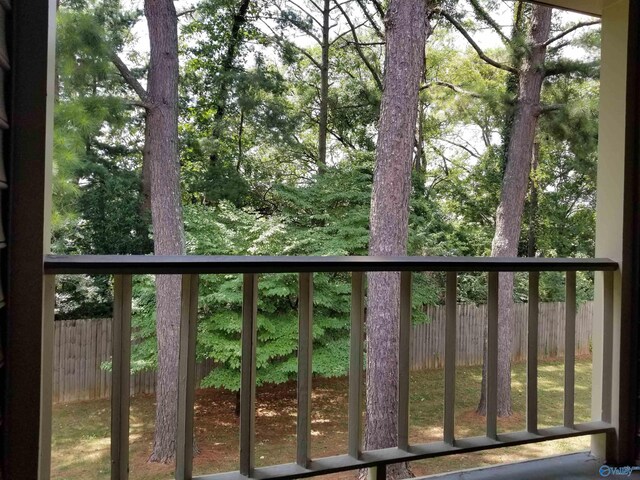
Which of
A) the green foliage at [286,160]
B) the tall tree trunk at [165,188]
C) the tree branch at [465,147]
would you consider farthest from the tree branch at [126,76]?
the tree branch at [465,147]

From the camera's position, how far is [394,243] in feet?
17.3

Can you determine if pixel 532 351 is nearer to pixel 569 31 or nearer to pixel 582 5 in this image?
pixel 582 5

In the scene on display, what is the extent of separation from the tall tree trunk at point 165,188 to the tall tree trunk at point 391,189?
2474 millimetres

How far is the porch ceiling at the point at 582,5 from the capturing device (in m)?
1.81

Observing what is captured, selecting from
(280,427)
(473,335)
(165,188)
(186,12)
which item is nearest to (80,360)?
(165,188)

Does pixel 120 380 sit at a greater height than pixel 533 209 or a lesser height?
lesser

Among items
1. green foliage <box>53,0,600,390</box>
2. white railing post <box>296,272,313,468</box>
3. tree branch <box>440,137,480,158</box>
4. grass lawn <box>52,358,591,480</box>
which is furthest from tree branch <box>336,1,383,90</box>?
white railing post <box>296,272,313,468</box>

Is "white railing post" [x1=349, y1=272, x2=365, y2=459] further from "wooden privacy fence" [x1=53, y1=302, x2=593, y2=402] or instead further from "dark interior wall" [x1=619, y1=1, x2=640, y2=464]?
"wooden privacy fence" [x1=53, y1=302, x2=593, y2=402]

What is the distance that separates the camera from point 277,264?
1.42 metres

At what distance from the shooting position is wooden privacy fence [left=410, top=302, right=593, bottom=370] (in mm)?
7812

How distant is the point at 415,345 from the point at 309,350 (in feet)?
21.9

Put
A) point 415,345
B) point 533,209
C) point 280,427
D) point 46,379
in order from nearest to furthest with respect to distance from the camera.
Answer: point 46,379 → point 280,427 → point 415,345 → point 533,209

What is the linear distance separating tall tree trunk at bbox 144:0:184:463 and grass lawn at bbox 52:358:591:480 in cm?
61

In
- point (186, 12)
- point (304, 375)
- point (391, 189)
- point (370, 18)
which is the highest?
point (370, 18)
